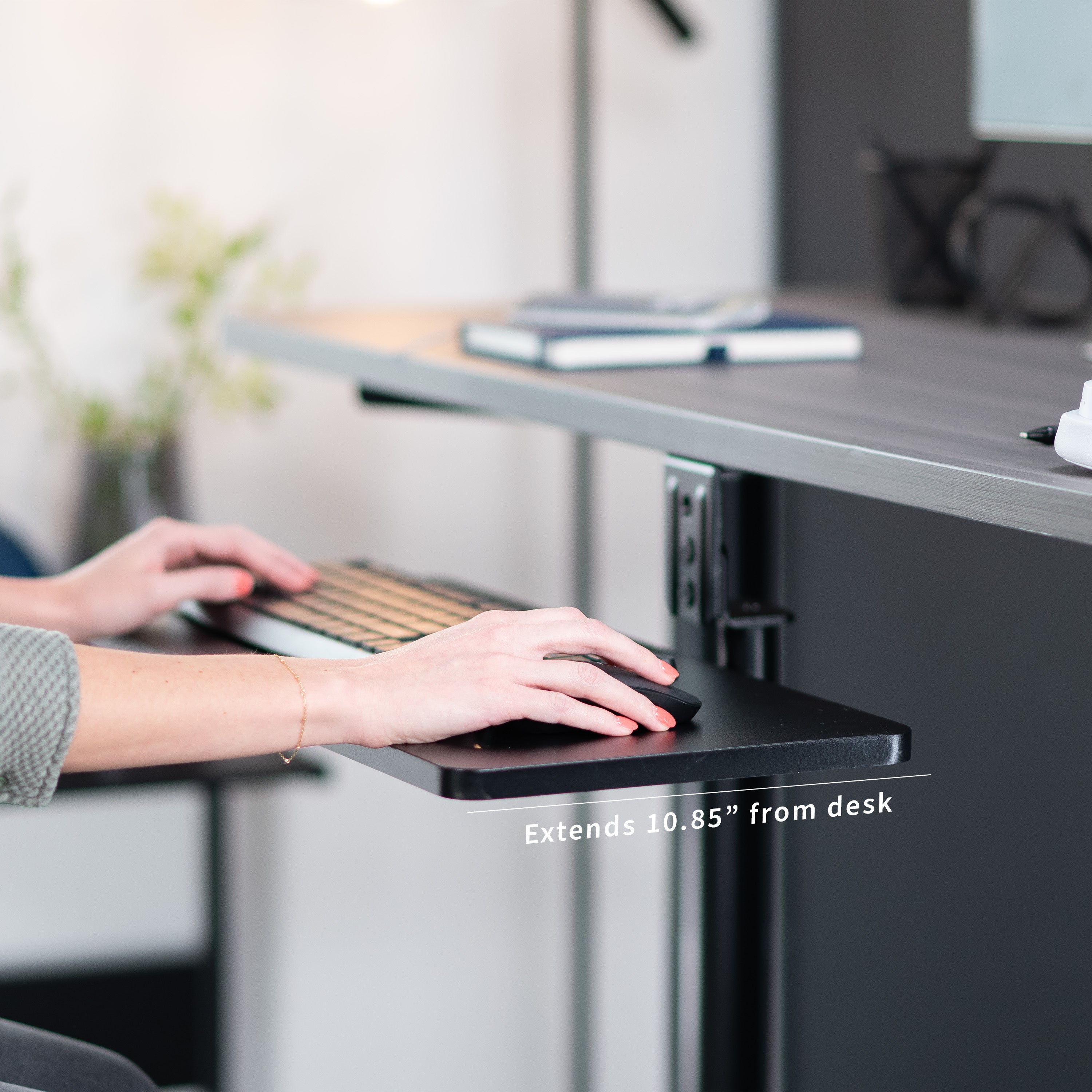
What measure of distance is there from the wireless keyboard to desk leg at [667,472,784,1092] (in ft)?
0.43

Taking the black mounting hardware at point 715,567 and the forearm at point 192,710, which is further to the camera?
the black mounting hardware at point 715,567

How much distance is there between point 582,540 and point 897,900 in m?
0.68

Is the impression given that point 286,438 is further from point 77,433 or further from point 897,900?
point 897,900

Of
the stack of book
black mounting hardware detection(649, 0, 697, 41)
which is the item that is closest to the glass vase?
the stack of book

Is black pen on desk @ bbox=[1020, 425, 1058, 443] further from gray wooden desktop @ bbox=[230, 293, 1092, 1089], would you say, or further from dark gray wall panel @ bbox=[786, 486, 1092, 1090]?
dark gray wall panel @ bbox=[786, 486, 1092, 1090]

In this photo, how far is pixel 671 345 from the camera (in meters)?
1.16

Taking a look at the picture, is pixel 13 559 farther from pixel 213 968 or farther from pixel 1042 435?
pixel 1042 435

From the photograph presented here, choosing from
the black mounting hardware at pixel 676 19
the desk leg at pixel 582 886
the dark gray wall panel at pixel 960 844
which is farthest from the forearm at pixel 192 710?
the black mounting hardware at pixel 676 19

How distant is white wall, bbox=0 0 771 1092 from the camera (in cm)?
203

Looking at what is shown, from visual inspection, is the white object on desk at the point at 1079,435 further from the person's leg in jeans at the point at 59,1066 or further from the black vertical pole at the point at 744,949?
the person's leg in jeans at the point at 59,1066

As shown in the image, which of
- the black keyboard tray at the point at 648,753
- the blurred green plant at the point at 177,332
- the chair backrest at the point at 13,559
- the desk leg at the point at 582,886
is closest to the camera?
the black keyboard tray at the point at 648,753

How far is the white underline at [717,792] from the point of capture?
90 cm

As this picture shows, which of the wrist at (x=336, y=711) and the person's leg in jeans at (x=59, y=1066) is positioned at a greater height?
the wrist at (x=336, y=711)

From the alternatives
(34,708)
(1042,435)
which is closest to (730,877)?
(1042,435)
